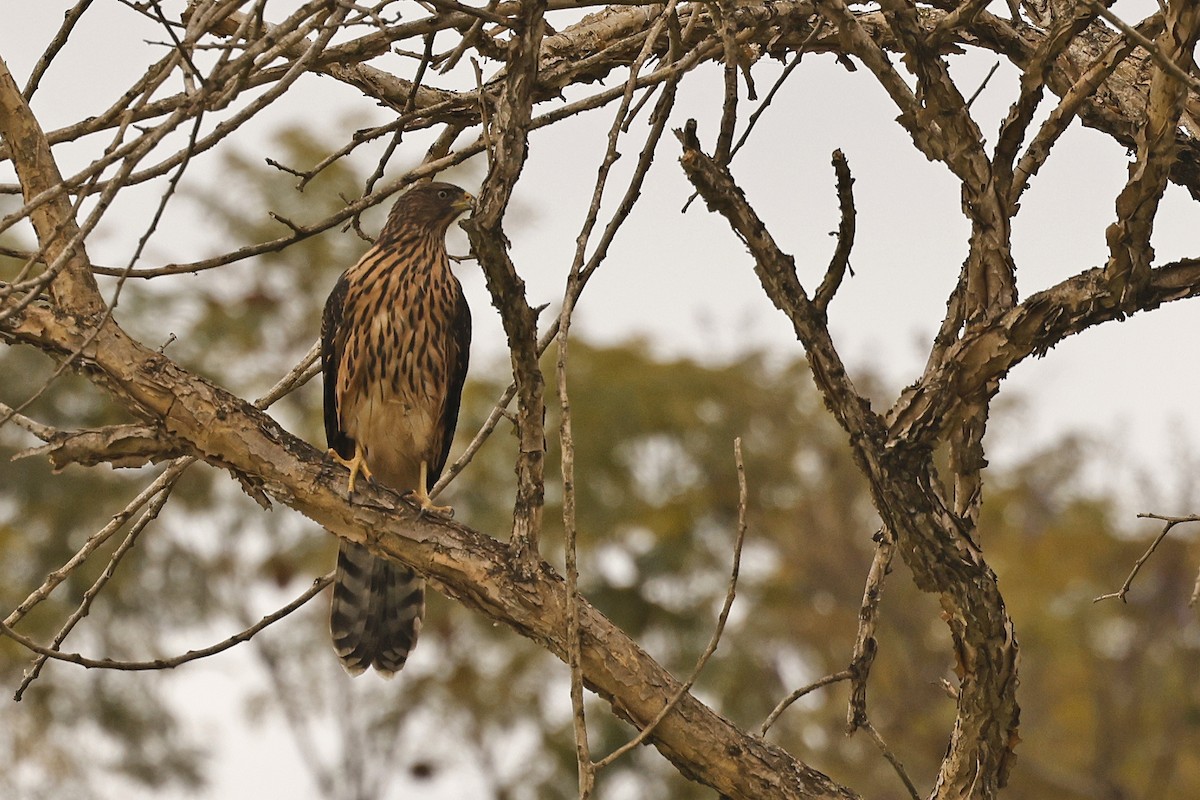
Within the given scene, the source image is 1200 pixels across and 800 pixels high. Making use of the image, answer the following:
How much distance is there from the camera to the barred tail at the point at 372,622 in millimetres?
4953

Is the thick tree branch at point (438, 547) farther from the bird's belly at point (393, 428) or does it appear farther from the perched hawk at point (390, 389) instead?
the bird's belly at point (393, 428)

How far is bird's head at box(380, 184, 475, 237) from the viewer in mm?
5418

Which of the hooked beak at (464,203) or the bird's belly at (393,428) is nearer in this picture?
the bird's belly at (393,428)

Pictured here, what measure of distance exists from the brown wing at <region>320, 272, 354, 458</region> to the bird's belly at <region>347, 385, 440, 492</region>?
53 millimetres

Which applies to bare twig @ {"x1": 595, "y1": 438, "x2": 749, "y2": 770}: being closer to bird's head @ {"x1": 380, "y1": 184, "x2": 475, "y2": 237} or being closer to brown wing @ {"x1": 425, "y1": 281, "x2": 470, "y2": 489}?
brown wing @ {"x1": 425, "y1": 281, "x2": 470, "y2": 489}

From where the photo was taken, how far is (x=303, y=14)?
2879mm

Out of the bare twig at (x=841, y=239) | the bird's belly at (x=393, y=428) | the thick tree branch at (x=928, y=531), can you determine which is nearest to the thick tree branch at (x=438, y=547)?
the thick tree branch at (x=928, y=531)

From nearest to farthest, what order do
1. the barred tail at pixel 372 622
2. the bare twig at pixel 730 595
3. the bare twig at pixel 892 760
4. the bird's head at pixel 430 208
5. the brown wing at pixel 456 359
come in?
the bare twig at pixel 730 595
the bare twig at pixel 892 760
the barred tail at pixel 372 622
the brown wing at pixel 456 359
the bird's head at pixel 430 208

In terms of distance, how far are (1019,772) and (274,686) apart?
871cm

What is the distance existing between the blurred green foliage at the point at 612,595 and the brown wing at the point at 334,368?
748 centimetres

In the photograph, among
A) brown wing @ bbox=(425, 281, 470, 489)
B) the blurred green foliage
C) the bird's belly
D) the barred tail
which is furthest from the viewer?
the blurred green foliage

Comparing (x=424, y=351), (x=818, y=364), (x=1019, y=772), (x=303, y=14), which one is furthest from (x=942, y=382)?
(x=1019, y=772)

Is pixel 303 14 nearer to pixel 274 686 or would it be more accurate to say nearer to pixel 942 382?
pixel 942 382

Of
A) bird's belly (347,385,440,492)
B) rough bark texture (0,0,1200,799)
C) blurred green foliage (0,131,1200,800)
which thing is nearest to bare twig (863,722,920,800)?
rough bark texture (0,0,1200,799)
